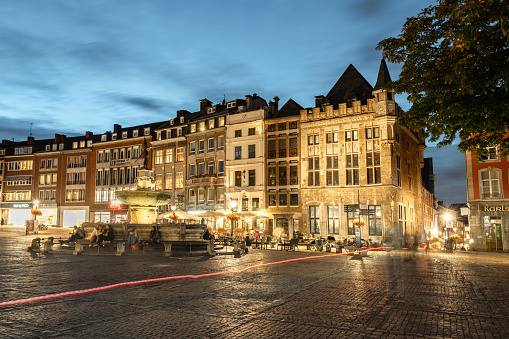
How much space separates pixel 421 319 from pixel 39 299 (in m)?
8.17

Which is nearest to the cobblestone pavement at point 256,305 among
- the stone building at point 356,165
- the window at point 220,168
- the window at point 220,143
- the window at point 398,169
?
the stone building at point 356,165

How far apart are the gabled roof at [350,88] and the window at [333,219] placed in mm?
10813

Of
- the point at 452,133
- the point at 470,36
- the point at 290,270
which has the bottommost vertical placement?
the point at 290,270

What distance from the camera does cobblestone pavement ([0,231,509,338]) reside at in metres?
6.99

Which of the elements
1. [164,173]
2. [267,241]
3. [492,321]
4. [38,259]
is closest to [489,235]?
[267,241]

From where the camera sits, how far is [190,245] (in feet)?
74.2

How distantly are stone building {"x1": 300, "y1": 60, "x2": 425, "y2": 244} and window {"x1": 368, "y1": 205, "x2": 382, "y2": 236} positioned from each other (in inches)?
3.5

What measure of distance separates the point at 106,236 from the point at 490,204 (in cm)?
3018

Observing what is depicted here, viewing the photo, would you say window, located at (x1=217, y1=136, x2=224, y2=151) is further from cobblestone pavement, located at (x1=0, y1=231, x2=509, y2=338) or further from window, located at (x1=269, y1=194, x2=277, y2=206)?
cobblestone pavement, located at (x1=0, y1=231, x2=509, y2=338)

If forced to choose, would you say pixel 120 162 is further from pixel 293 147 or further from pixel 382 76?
pixel 382 76

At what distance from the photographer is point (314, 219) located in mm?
42188

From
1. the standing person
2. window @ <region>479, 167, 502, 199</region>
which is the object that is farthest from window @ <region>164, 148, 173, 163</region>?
window @ <region>479, 167, 502, 199</region>

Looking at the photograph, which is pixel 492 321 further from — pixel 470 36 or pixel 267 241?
pixel 267 241

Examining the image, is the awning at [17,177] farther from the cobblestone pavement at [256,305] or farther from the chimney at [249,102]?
the cobblestone pavement at [256,305]
